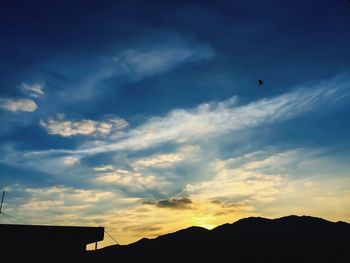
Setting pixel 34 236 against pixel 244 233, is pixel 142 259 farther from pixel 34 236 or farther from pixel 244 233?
pixel 34 236

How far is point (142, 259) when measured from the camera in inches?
3824

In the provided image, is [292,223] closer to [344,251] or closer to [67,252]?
[344,251]

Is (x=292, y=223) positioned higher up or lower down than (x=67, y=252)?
higher up

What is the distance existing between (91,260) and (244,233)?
115 meters

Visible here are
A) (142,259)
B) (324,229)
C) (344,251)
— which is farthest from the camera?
(324,229)

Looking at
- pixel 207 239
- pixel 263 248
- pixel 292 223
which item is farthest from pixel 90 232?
pixel 292 223

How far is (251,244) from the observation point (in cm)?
10812

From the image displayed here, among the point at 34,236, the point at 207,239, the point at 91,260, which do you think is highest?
the point at 207,239

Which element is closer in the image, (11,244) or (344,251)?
(11,244)

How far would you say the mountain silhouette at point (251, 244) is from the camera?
9100 centimetres

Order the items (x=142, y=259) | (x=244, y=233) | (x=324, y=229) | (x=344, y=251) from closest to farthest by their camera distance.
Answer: (x=344, y=251) → (x=142, y=259) → (x=324, y=229) → (x=244, y=233)

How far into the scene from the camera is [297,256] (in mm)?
87812

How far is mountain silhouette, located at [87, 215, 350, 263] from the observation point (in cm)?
9100

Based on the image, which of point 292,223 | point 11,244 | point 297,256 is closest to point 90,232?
point 11,244
